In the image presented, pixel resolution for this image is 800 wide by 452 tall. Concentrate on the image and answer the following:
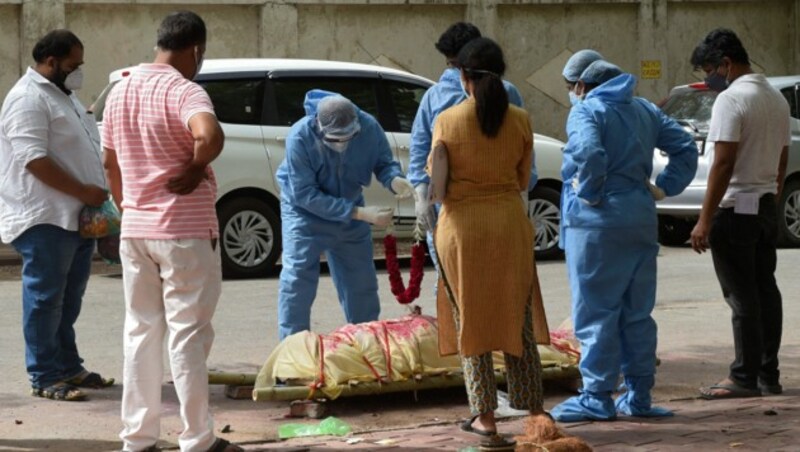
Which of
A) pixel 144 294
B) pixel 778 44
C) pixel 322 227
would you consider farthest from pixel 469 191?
pixel 778 44

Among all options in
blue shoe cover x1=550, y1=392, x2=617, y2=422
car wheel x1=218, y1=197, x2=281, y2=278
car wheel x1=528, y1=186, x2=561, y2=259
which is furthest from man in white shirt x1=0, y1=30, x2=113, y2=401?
car wheel x1=528, y1=186, x2=561, y2=259

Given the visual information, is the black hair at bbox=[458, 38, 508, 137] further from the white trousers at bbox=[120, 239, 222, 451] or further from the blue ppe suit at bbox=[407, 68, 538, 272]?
the blue ppe suit at bbox=[407, 68, 538, 272]

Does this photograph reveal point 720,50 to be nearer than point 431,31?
Yes

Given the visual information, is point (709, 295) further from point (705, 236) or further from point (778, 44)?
point (778, 44)

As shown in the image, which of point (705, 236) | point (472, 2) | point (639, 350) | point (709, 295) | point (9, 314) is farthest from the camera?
point (472, 2)

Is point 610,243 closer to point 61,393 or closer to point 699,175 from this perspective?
point 61,393

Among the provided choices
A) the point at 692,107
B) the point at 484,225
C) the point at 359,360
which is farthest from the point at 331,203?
the point at 692,107

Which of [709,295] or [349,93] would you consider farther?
[349,93]

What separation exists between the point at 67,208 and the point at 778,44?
1700cm

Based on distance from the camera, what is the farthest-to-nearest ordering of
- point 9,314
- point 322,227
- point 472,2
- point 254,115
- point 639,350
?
point 472,2, point 254,115, point 9,314, point 322,227, point 639,350

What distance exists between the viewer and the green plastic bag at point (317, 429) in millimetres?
7133

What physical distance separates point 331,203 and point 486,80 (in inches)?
80.9

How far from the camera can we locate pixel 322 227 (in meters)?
8.48

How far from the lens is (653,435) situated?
6914mm
